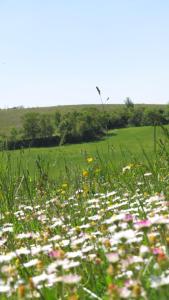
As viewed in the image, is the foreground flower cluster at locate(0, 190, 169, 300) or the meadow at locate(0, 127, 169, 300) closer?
the foreground flower cluster at locate(0, 190, 169, 300)

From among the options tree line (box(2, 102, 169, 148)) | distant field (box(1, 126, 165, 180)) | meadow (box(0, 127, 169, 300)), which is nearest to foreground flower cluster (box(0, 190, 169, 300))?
meadow (box(0, 127, 169, 300))

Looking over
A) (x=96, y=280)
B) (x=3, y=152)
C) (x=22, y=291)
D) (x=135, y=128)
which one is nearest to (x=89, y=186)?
(x=3, y=152)

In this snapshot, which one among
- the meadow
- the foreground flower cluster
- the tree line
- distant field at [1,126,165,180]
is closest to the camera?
the foreground flower cluster

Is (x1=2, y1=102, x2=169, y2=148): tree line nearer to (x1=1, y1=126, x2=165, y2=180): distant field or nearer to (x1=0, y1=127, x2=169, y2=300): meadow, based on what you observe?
(x1=1, y1=126, x2=165, y2=180): distant field

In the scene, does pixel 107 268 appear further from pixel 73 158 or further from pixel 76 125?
pixel 73 158

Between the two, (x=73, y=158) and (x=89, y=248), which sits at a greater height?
(x=89, y=248)

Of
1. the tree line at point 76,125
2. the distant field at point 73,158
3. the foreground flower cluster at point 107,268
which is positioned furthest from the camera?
the distant field at point 73,158

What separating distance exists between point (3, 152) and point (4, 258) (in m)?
3.95

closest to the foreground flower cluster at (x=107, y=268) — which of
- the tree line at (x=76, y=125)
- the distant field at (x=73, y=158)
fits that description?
the distant field at (x=73, y=158)

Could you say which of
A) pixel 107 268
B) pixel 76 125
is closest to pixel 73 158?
pixel 76 125

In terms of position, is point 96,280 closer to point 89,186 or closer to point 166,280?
point 166,280

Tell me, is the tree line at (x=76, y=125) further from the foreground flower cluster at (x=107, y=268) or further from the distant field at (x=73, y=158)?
the foreground flower cluster at (x=107, y=268)

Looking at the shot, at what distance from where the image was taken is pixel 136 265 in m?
2.14

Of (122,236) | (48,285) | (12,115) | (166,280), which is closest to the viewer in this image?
(166,280)
